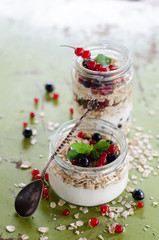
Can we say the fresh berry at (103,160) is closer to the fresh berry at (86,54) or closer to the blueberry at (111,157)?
the blueberry at (111,157)

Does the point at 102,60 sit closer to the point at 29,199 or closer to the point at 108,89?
the point at 108,89

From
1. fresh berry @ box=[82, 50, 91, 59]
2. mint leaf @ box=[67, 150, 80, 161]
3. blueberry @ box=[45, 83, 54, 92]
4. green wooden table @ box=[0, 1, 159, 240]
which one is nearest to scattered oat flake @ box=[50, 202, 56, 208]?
green wooden table @ box=[0, 1, 159, 240]

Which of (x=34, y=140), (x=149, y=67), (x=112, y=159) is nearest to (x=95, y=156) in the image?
(x=112, y=159)

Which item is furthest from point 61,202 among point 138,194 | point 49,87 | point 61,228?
point 49,87

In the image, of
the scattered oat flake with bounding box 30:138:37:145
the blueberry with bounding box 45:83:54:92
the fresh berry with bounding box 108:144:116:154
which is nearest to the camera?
the fresh berry with bounding box 108:144:116:154

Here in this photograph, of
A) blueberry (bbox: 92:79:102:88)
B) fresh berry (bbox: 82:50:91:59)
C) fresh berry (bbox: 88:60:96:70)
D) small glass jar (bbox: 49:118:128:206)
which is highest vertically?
fresh berry (bbox: 82:50:91:59)

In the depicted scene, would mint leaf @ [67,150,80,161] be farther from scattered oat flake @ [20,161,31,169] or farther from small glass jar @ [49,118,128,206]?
scattered oat flake @ [20,161,31,169]

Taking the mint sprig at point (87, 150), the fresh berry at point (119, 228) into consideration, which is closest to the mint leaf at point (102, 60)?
the mint sprig at point (87, 150)
